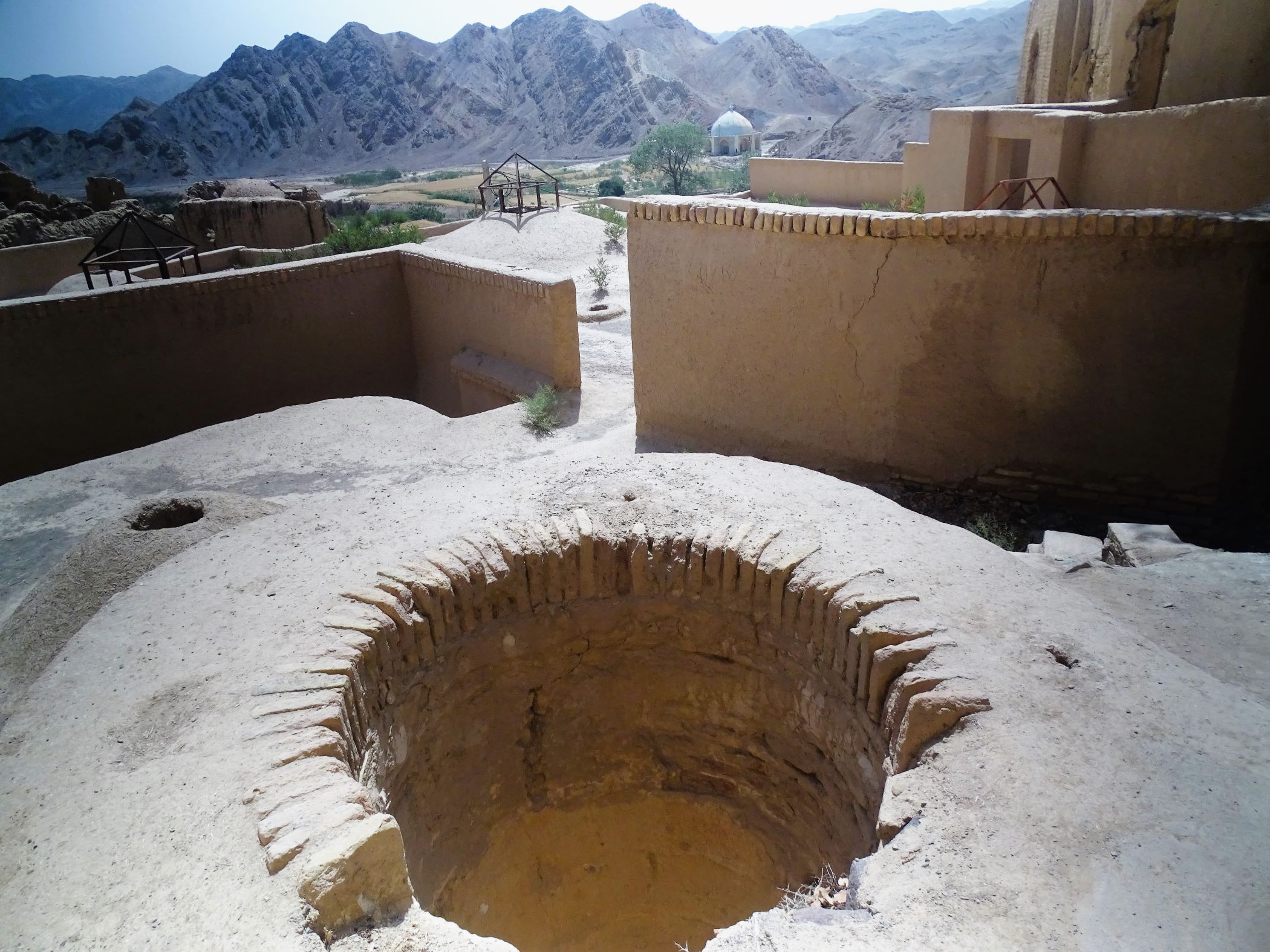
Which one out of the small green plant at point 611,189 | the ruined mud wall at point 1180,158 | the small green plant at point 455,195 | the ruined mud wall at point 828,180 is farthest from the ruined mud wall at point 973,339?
the small green plant at point 455,195

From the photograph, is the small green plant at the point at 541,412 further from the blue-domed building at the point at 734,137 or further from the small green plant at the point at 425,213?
the blue-domed building at the point at 734,137

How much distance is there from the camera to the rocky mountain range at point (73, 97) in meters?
86.2

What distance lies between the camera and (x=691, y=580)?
11.4 ft

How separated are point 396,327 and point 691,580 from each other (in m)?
8.05

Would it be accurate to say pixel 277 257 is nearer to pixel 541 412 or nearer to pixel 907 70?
pixel 541 412

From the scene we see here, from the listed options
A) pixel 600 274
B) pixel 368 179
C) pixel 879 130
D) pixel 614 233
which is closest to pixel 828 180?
pixel 614 233

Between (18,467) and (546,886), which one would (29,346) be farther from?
(546,886)

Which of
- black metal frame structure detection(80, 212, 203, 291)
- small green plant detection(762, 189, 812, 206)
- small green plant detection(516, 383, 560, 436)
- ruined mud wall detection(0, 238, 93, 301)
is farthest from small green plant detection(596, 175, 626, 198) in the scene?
small green plant detection(516, 383, 560, 436)

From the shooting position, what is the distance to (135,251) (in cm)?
1358

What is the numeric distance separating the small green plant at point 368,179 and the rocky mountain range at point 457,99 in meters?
8.14

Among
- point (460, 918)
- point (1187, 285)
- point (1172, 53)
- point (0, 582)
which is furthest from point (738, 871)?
point (1172, 53)

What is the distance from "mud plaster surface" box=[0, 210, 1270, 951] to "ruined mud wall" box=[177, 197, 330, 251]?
1272 centimetres

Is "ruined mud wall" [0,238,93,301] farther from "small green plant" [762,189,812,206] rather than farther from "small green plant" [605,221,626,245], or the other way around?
"small green plant" [762,189,812,206]

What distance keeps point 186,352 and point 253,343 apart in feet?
2.20
